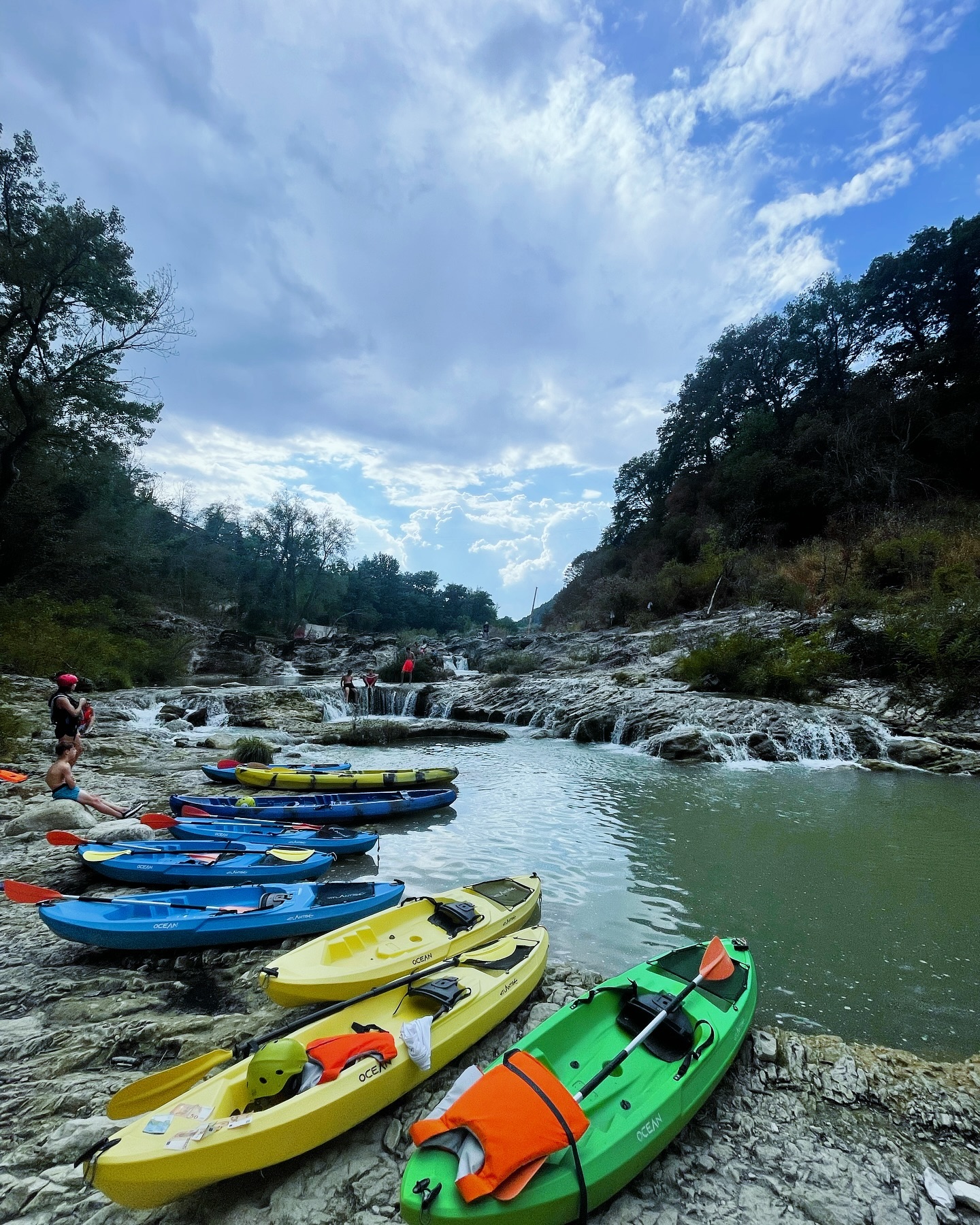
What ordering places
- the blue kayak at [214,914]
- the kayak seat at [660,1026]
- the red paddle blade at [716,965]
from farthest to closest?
the blue kayak at [214,914] < the red paddle blade at [716,965] < the kayak seat at [660,1026]

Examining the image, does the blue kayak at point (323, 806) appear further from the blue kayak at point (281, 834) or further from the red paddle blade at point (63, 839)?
the red paddle blade at point (63, 839)

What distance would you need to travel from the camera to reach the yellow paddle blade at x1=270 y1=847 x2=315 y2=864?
550cm

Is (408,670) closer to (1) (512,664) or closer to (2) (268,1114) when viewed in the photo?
(1) (512,664)

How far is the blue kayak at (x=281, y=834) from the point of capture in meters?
6.29

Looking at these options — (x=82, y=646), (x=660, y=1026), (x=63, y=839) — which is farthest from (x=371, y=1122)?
(x=82, y=646)

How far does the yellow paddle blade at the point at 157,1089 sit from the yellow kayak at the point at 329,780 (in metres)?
6.45

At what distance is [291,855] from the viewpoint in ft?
18.4

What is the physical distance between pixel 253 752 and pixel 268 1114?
33.4ft

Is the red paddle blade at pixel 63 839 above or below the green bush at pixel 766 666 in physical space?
below

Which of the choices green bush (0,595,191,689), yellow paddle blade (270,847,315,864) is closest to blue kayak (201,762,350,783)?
yellow paddle blade (270,847,315,864)

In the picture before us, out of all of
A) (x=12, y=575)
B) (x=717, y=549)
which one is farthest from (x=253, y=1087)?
(x=717, y=549)

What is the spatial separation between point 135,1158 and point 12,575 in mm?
24657

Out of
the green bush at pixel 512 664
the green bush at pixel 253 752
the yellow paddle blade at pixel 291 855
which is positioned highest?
the green bush at pixel 512 664

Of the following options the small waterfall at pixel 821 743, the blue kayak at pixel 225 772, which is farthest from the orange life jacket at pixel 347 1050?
the small waterfall at pixel 821 743
